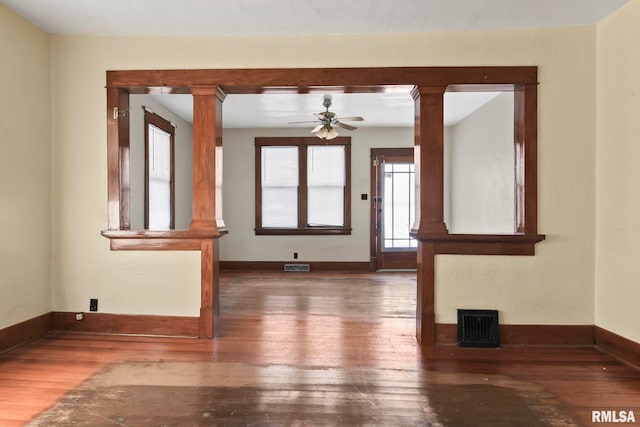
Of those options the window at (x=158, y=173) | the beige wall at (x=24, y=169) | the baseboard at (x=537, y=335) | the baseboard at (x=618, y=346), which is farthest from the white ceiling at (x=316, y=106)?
the baseboard at (x=618, y=346)

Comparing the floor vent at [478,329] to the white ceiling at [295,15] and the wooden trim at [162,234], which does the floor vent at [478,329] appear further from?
the white ceiling at [295,15]

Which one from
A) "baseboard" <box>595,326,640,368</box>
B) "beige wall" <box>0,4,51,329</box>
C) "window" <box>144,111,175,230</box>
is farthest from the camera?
"window" <box>144,111,175,230</box>

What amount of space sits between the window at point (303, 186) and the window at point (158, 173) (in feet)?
5.86

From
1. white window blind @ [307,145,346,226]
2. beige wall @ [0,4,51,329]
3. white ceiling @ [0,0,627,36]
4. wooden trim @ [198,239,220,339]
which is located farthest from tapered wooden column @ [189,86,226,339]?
white window blind @ [307,145,346,226]

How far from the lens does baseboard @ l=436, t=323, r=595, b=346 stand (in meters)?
3.06

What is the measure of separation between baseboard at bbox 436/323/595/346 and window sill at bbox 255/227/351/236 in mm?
3775

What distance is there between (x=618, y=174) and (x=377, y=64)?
80.7 inches

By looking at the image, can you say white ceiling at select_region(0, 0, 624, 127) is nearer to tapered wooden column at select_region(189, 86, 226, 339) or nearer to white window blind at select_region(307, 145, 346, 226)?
tapered wooden column at select_region(189, 86, 226, 339)

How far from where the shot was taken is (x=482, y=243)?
3.12 meters

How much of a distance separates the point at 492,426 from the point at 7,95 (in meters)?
3.96

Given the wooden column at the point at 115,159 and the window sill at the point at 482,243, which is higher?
the wooden column at the point at 115,159

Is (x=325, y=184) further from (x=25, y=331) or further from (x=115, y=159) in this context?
(x=25, y=331)

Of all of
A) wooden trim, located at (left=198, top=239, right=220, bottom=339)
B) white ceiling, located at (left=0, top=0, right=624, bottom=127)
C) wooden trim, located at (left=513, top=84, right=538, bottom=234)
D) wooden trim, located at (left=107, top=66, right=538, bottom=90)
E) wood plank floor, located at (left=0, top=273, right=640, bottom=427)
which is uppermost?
white ceiling, located at (left=0, top=0, right=624, bottom=127)

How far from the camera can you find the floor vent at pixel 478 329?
3050 mm
